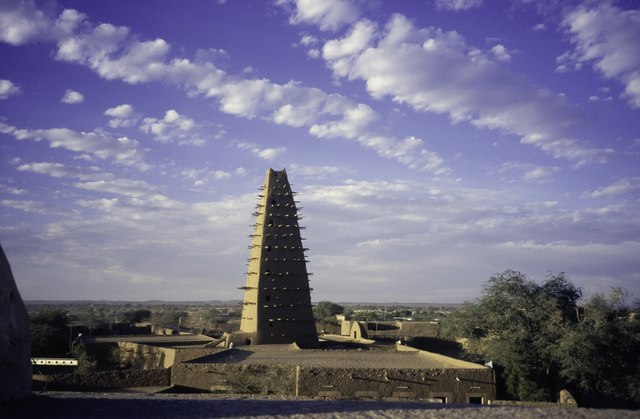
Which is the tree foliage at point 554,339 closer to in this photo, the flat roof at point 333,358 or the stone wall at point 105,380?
the flat roof at point 333,358

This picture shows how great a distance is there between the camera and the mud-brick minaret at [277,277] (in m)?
22.8

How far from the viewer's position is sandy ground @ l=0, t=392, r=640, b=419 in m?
7.38

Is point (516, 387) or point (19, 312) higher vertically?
point (19, 312)

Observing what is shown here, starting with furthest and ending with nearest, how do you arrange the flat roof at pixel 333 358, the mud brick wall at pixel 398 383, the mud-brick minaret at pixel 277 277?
the mud-brick minaret at pixel 277 277 < the flat roof at pixel 333 358 < the mud brick wall at pixel 398 383

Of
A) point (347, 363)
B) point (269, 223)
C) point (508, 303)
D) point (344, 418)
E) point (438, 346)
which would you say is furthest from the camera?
point (438, 346)

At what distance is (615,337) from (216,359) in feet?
43.7

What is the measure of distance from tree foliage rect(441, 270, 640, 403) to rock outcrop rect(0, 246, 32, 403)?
1489 cm

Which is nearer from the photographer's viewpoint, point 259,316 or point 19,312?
point 19,312

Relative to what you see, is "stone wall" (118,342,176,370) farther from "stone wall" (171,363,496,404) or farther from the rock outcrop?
the rock outcrop

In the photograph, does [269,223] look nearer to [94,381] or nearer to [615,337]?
[94,381]

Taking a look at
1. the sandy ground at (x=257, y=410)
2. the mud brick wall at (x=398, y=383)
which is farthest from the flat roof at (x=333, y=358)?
the sandy ground at (x=257, y=410)

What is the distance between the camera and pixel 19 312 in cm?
820

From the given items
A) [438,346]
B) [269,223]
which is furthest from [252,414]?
[438,346]

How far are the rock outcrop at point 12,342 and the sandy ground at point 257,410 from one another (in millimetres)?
221
